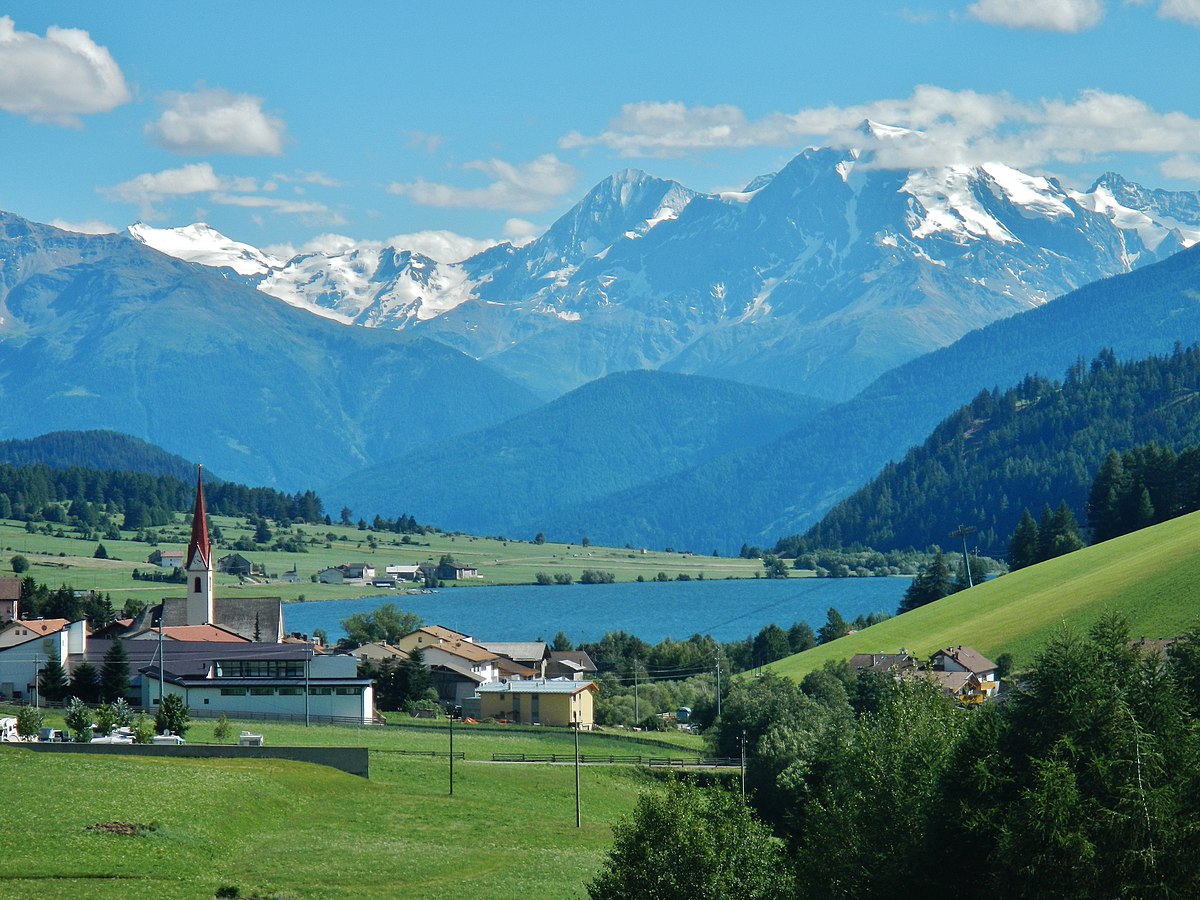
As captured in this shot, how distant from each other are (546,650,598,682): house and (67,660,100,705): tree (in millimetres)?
36032

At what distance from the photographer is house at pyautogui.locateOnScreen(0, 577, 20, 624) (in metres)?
117

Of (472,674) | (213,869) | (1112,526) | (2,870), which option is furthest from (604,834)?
(1112,526)

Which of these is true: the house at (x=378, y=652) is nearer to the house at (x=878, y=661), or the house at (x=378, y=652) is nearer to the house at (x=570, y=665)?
the house at (x=570, y=665)

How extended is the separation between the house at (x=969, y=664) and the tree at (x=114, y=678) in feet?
135

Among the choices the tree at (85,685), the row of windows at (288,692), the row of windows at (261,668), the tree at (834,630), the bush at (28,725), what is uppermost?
the tree at (834,630)

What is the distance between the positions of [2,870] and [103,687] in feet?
146

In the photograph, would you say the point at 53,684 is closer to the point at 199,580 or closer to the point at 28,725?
the point at 28,725

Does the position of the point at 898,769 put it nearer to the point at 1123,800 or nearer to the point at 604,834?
the point at 1123,800

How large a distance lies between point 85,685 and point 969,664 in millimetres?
45977

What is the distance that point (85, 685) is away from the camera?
84.9 metres

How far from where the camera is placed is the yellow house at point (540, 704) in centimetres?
9269

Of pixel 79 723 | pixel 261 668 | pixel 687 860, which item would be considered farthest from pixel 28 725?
pixel 687 860

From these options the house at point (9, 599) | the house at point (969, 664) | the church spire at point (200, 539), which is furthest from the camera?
the house at point (9, 599)

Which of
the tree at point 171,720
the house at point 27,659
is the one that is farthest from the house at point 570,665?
the tree at point 171,720
